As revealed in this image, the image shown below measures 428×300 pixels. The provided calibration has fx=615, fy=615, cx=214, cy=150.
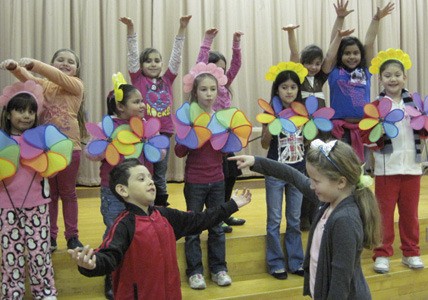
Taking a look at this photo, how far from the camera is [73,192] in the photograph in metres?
3.45

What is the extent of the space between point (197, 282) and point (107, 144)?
0.93 metres

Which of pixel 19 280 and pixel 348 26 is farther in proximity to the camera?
pixel 348 26

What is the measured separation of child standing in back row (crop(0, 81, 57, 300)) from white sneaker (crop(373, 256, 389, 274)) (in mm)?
1958

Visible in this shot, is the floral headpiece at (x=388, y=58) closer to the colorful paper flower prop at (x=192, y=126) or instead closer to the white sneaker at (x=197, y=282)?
the colorful paper flower prop at (x=192, y=126)

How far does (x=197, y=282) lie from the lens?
3.46 m

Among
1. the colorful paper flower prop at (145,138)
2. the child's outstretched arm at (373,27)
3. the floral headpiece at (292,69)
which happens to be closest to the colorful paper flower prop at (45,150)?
the colorful paper flower prop at (145,138)

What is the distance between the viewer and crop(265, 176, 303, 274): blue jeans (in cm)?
365

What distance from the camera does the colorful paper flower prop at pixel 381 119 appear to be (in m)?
3.63

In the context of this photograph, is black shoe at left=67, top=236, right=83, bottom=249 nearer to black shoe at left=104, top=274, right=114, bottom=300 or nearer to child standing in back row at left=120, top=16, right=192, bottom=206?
black shoe at left=104, top=274, right=114, bottom=300

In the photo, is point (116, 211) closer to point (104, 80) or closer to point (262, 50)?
point (104, 80)

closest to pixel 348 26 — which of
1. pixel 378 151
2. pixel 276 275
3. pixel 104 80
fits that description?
pixel 104 80

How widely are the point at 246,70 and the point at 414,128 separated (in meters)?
3.15

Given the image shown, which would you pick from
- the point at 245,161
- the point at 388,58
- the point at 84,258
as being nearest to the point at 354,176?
the point at 245,161

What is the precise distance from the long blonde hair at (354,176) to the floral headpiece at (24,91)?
1.64 metres
